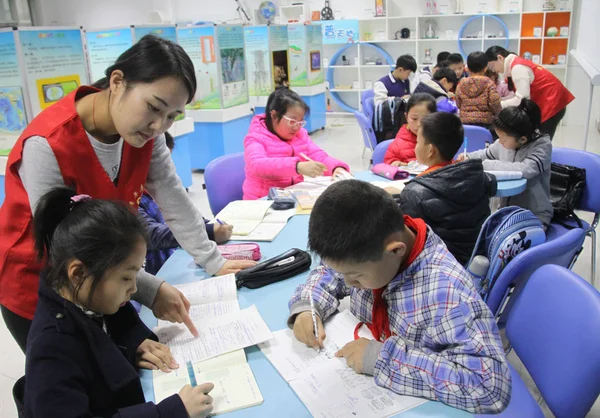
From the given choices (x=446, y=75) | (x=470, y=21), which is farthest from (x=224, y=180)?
(x=470, y=21)

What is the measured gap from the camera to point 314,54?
799 centimetres

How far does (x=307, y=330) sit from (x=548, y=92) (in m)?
4.54

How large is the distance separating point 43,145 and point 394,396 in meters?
1.02

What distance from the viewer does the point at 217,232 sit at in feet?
6.69

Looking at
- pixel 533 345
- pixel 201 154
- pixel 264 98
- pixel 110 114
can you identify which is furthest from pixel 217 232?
→ pixel 264 98

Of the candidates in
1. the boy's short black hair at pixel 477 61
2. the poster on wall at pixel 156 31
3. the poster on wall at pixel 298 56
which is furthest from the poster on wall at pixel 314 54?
the boy's short black hair at pixel 477 61

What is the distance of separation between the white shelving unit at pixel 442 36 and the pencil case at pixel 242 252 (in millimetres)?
7815

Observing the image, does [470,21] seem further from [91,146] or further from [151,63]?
[91,146]

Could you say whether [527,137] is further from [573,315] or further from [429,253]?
[429,253]

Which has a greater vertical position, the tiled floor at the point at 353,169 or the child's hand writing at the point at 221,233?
the child's hand writing at the point at 221,233

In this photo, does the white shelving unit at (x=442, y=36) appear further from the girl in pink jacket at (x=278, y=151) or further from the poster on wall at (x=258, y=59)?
the girl in pink jacket at (x=278, y=151)

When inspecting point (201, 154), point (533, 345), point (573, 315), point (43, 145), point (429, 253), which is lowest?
point (201, 154)

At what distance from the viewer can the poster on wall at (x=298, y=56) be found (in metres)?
7.34

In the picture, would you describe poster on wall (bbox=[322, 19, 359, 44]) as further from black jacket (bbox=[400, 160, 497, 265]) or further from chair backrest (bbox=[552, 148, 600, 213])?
black jacket (bbox=[400, 160, 497, 265])
